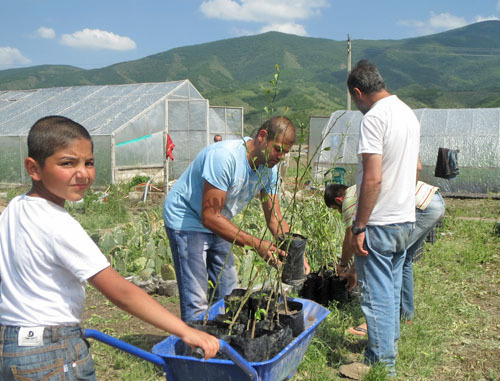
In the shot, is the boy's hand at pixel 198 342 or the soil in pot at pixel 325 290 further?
the soil in pot at pixel 325 290

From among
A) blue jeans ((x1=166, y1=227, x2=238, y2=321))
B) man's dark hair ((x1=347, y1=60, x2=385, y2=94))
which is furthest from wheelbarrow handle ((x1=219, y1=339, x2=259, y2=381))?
man's dark hair ((x1=347, y1=60, x2=385, y2=94))

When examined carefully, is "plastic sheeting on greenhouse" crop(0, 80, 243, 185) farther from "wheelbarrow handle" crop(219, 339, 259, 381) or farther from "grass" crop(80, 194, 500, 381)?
"wheelbarrow handle" crop(219, 339, 259, 381)

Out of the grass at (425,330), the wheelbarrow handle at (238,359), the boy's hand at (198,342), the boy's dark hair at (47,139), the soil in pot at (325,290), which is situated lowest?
the grass at (425,330)

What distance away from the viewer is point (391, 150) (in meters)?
2.60

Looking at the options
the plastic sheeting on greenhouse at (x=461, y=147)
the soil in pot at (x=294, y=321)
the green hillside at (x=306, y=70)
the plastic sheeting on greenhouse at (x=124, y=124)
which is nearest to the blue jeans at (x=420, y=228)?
the soil in pot at (x=294, y=321)

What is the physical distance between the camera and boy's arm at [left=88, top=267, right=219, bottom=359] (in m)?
1.41

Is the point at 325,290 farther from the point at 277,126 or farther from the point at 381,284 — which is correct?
the point at 277,126

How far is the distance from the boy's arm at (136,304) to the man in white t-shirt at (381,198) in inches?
55.5

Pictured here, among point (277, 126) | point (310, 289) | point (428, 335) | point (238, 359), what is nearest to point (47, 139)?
point (238, 359)

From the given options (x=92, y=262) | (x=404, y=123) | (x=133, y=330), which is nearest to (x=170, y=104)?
(x=133, y=330)

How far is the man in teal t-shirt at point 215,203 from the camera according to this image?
2.43 m

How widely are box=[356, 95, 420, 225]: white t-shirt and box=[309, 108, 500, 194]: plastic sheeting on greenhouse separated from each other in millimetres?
8100

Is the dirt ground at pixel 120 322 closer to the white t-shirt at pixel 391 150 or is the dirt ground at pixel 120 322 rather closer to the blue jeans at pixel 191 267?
the blue jeans at pixel 191 267

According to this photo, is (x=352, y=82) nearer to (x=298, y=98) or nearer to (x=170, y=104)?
(x=170, y=104)
